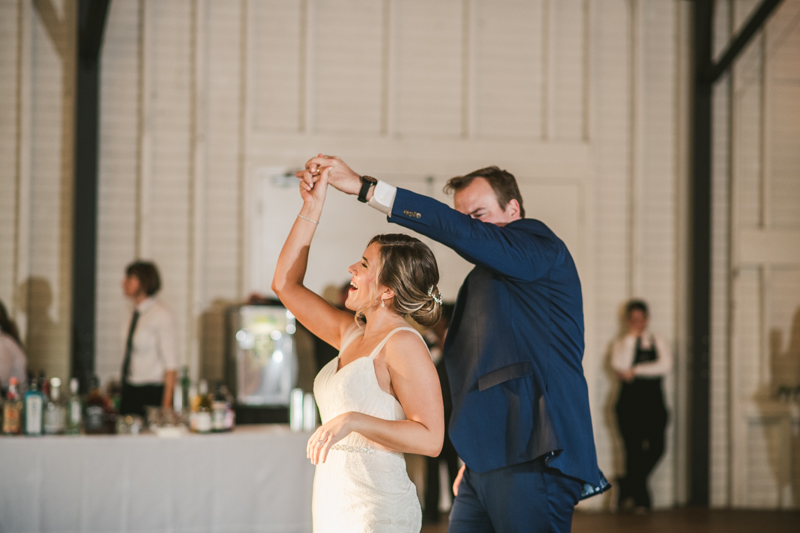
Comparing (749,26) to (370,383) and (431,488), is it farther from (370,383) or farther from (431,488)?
(370,383)

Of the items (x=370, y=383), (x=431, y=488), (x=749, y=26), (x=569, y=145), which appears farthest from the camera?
(x=569, y=145)

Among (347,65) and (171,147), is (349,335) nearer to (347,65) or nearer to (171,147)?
(171,147)

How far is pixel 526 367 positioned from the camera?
82.1 inches

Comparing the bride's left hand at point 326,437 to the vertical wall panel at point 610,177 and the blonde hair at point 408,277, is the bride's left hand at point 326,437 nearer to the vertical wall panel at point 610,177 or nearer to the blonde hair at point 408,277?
the blonde hair at point 408,277

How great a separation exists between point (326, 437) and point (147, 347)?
11.9 feet

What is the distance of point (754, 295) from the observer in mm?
6535

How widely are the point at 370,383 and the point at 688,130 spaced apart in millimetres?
5550

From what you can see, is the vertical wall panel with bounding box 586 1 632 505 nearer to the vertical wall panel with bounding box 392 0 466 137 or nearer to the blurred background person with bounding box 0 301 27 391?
the vertical wall panel with bounding box 392 0 466 137

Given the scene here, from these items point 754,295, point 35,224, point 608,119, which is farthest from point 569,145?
point 35,224

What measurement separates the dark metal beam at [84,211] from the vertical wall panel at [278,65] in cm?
118

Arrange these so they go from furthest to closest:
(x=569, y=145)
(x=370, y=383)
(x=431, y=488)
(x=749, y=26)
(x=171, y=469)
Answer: (x=569, y=145) → (x=749, y=26) → (x=431, y=488) → (x=171, y=469) → (x=370, y=383)

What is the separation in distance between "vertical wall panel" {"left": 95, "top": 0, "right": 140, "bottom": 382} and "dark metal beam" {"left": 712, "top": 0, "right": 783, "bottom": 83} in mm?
4814

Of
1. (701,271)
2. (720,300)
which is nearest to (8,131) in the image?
(701,271)

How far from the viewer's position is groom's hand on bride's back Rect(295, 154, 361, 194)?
1.92 m
